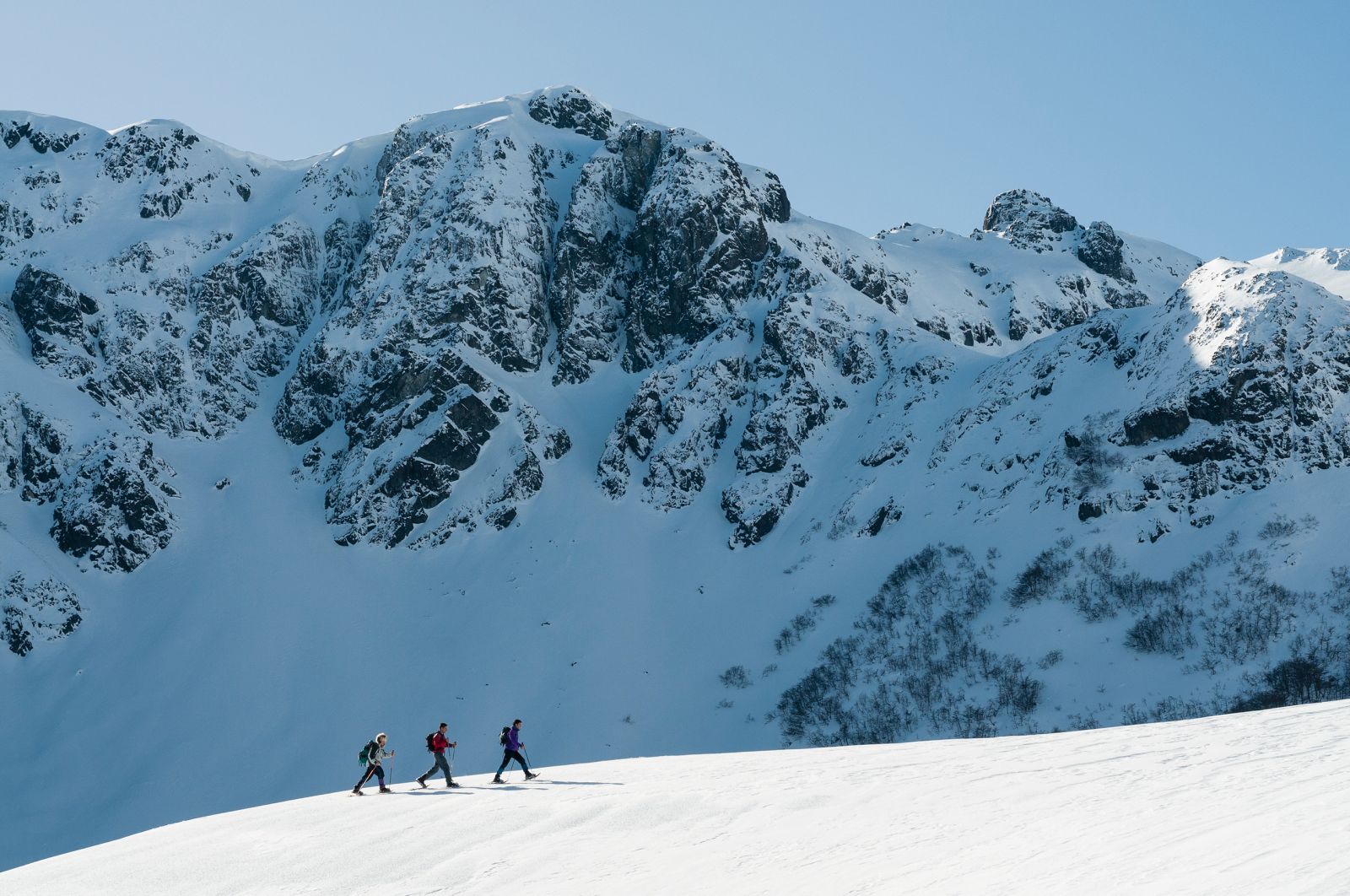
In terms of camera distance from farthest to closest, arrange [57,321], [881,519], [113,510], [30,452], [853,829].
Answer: [57,321]
[30,452]
[113,510]
[881,519]
[853,829]

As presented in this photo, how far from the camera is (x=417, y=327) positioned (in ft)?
470

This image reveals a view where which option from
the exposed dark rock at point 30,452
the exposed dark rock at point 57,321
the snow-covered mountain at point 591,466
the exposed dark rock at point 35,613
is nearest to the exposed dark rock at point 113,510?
the snow-covered mountain at point 591,466

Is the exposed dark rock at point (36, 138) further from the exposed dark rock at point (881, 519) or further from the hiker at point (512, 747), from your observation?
the hiker at point (512, 747)

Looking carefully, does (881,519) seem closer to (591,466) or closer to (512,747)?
(591,466)

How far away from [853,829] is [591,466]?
11532cm

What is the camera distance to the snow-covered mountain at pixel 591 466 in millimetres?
89875

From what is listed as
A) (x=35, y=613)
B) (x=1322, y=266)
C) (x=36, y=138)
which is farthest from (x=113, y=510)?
(x=1322, y=266)

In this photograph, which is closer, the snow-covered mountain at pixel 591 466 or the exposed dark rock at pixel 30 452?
the snow-covered mountain at pixel 591 466

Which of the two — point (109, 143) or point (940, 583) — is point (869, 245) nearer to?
point (940, 583)

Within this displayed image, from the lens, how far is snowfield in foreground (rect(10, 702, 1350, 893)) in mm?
14602

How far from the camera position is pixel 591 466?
438ft

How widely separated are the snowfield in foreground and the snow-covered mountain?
2322 inches

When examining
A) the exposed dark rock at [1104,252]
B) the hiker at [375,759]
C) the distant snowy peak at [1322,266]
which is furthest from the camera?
the exposed dark rock at [1104,252]

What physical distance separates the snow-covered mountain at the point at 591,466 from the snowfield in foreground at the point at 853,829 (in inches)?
2322
